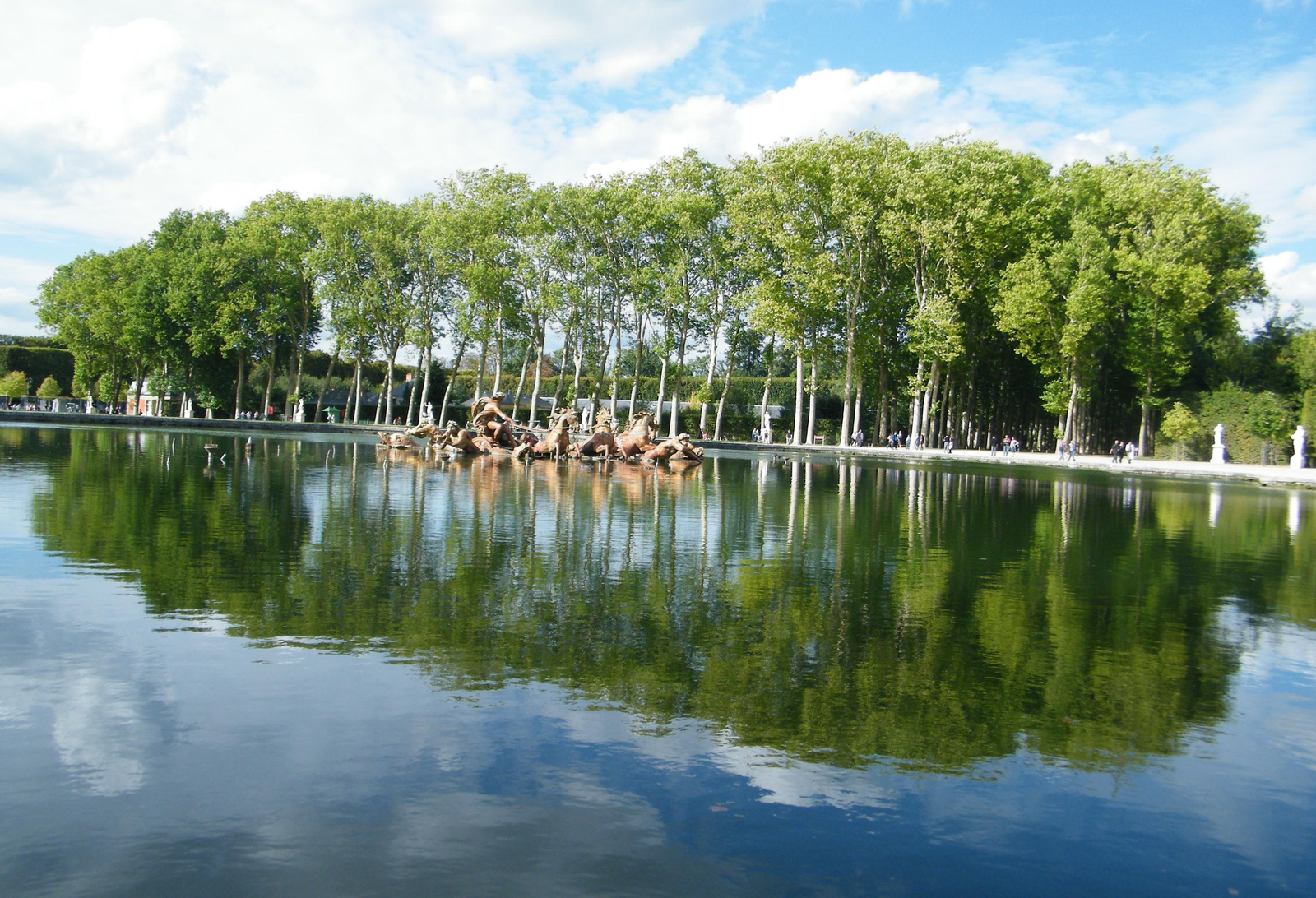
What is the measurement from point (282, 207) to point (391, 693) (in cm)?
6652

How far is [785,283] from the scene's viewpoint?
187 feet

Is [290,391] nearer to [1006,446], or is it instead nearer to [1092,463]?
[1006,446]

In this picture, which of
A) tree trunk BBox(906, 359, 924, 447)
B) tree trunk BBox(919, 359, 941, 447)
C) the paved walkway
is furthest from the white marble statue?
tree trunk BBox(906, 359, 924, 447)

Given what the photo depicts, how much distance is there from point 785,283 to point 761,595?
49.1 meters

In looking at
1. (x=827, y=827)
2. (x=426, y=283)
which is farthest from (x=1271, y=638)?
(x=426, y=283)

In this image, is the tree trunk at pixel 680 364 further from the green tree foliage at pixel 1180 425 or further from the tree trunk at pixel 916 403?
the green tree foliage at pixel 1180 425

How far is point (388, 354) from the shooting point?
224 feet

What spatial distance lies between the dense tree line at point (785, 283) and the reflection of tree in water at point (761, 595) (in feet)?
114

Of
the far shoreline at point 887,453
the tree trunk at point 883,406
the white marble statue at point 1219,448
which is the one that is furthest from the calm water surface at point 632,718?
the tree trunk at point 883,406

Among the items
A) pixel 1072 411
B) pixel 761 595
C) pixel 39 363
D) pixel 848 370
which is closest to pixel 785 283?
pixel 848 370

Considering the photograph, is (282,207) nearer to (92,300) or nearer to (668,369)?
(92,300)

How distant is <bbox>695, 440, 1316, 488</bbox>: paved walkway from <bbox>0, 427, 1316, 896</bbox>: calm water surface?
29605 mm

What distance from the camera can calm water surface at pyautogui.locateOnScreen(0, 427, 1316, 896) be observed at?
422 cm

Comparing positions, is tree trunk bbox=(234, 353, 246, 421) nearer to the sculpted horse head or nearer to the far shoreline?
the far shoreline
